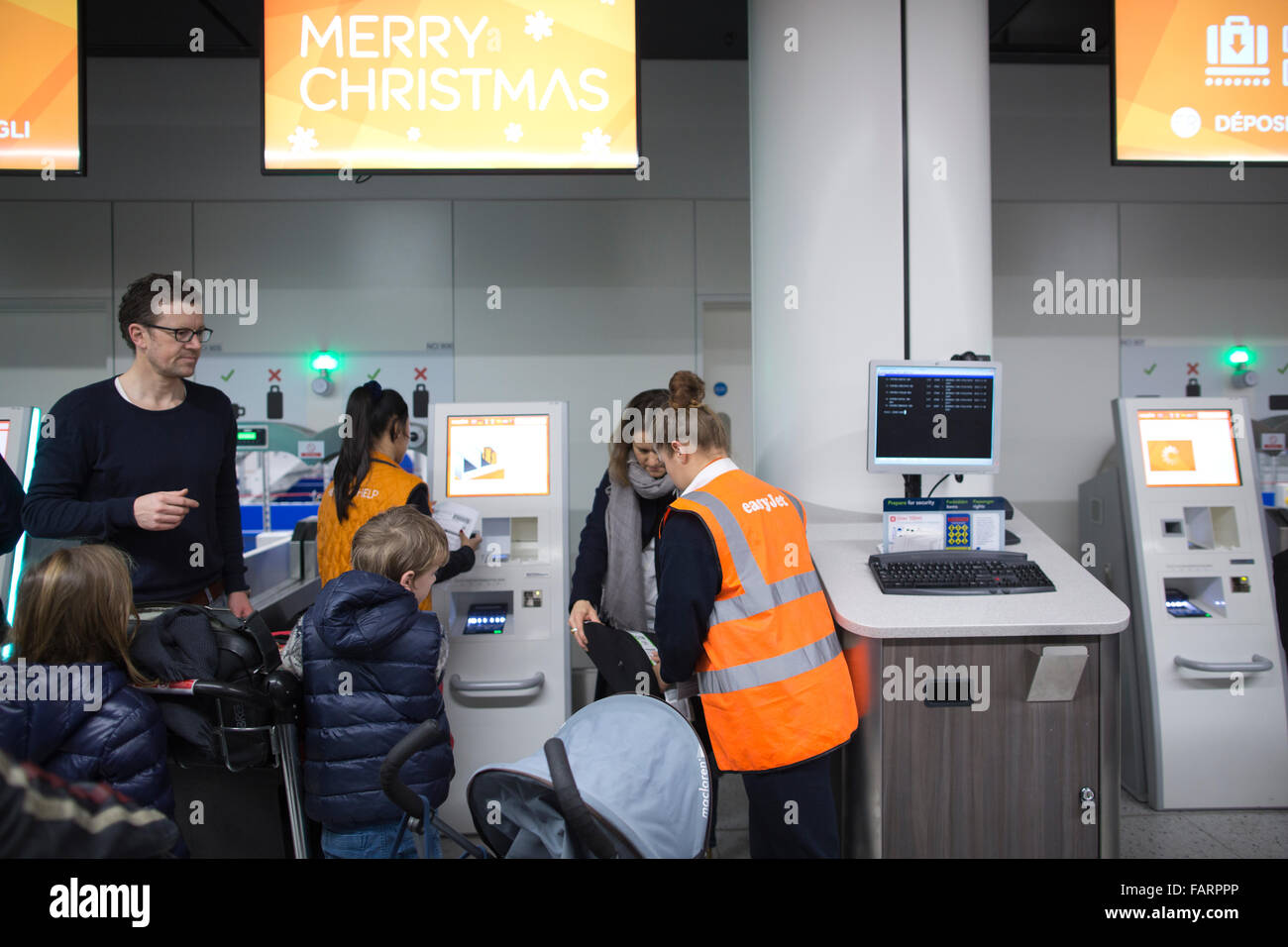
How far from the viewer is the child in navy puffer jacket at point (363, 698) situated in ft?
6.12

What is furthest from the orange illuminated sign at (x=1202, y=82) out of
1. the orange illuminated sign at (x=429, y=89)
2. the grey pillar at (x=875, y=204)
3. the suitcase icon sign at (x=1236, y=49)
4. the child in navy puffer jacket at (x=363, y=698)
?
the child in navy puffer jacket at (x=363, y=698)

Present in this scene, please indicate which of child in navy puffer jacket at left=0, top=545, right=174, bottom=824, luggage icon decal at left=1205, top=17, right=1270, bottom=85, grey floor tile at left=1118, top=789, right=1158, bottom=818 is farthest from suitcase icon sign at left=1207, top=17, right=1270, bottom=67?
child in navy puffer jacket at left=0, top=545, right=174, bottom=824

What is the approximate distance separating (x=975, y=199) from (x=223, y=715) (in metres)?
2.79

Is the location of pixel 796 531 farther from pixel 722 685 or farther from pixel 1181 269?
pixel 1181 269

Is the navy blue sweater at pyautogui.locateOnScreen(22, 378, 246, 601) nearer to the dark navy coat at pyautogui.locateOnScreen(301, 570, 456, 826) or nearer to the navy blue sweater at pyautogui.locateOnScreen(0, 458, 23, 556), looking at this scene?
the navy blue sweater at pyautogui.locateOnScreen(0, 458, 23, 556)

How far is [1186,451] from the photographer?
3.28 m

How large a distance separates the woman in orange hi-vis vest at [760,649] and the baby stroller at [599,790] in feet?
1.30

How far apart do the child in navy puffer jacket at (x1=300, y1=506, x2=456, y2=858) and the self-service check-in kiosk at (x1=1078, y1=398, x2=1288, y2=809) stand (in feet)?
9.09

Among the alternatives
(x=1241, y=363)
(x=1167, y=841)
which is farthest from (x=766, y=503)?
(x=1241, y=363)

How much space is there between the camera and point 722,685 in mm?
1957

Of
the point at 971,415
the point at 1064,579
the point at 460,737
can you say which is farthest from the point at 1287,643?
the point at 460,737

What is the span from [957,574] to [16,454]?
3449mm

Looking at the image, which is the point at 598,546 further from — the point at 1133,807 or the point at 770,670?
the point at 1133,807

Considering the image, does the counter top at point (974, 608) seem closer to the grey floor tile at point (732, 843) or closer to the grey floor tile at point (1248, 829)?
the grey floor tile at point (732, 843)
